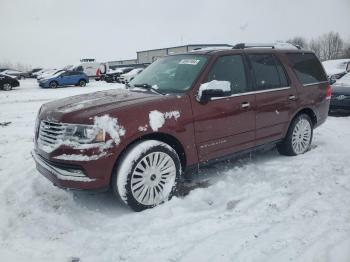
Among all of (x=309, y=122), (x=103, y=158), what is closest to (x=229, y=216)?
(x=103, y=158)

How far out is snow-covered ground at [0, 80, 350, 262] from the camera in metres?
3.14

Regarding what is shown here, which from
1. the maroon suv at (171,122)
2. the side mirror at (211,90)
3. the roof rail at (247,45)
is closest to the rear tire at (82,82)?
the maroon suv at (171,122)

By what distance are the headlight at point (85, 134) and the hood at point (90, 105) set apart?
0.09 metres

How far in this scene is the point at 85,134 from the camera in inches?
142

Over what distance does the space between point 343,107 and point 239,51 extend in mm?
6300

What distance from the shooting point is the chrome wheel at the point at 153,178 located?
12.9ft

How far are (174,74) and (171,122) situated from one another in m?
0.98

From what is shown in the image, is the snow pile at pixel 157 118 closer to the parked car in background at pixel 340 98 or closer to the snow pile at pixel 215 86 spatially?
the snow pile at pixel 215 86

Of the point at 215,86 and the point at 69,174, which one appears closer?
the point at 69,174

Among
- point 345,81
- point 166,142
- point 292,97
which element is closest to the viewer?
point 166,142

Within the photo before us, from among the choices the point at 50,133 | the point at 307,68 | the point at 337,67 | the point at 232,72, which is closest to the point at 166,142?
the point at 50,133

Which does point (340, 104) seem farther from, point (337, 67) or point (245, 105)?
point (337, 67)

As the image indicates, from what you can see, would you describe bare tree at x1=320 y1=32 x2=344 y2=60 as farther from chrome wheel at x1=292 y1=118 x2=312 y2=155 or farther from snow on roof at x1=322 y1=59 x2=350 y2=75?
chrome wheel at x1=292 y1=118 x2=312 y2=155

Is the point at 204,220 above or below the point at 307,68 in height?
below
